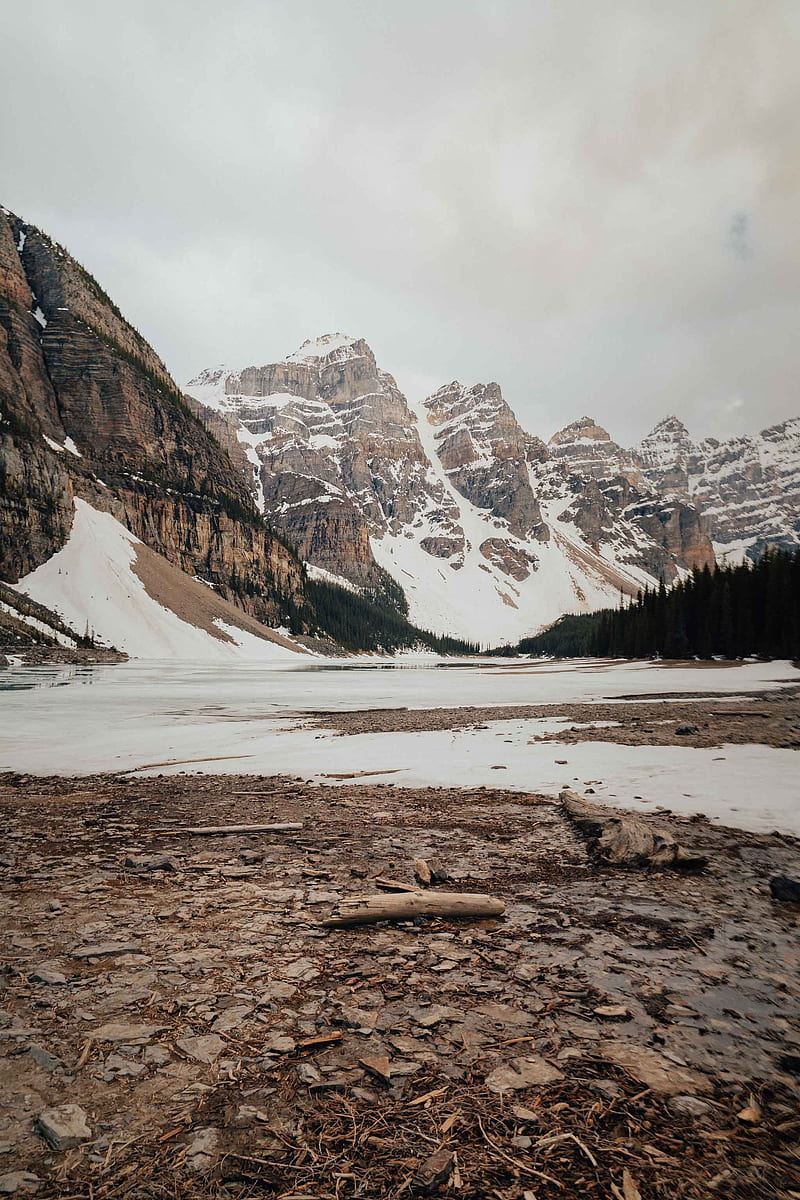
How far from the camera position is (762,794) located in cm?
967

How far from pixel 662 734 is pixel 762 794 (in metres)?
7.51

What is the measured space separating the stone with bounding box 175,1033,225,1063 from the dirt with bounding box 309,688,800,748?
13.7m

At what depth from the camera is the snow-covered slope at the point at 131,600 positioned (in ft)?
277

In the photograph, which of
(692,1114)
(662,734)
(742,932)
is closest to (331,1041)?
(692,1114)

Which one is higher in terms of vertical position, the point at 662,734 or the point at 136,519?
the point at 136,519

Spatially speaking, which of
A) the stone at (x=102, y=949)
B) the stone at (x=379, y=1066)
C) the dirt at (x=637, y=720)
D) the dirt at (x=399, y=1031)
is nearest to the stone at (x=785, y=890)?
the dirt at (x=399, y=1031)

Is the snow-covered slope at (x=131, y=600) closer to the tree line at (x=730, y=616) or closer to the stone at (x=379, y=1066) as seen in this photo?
the tree line at (x=730, y=616)

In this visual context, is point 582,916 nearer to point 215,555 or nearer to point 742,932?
point 742,932

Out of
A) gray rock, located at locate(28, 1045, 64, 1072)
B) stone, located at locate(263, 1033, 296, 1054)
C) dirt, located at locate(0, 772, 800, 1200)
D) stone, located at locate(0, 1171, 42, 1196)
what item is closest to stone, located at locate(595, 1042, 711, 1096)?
dirt, located at locate(0, 772, 800, 1200)

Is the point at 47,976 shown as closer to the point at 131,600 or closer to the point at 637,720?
the point at 637,720

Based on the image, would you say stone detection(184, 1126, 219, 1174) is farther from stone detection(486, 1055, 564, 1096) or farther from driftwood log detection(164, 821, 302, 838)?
driftwood log detection(164, 821, 302, 838)

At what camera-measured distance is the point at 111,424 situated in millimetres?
130875

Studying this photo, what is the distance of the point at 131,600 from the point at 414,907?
316 ft

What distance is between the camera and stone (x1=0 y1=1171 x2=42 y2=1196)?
2.29 m
